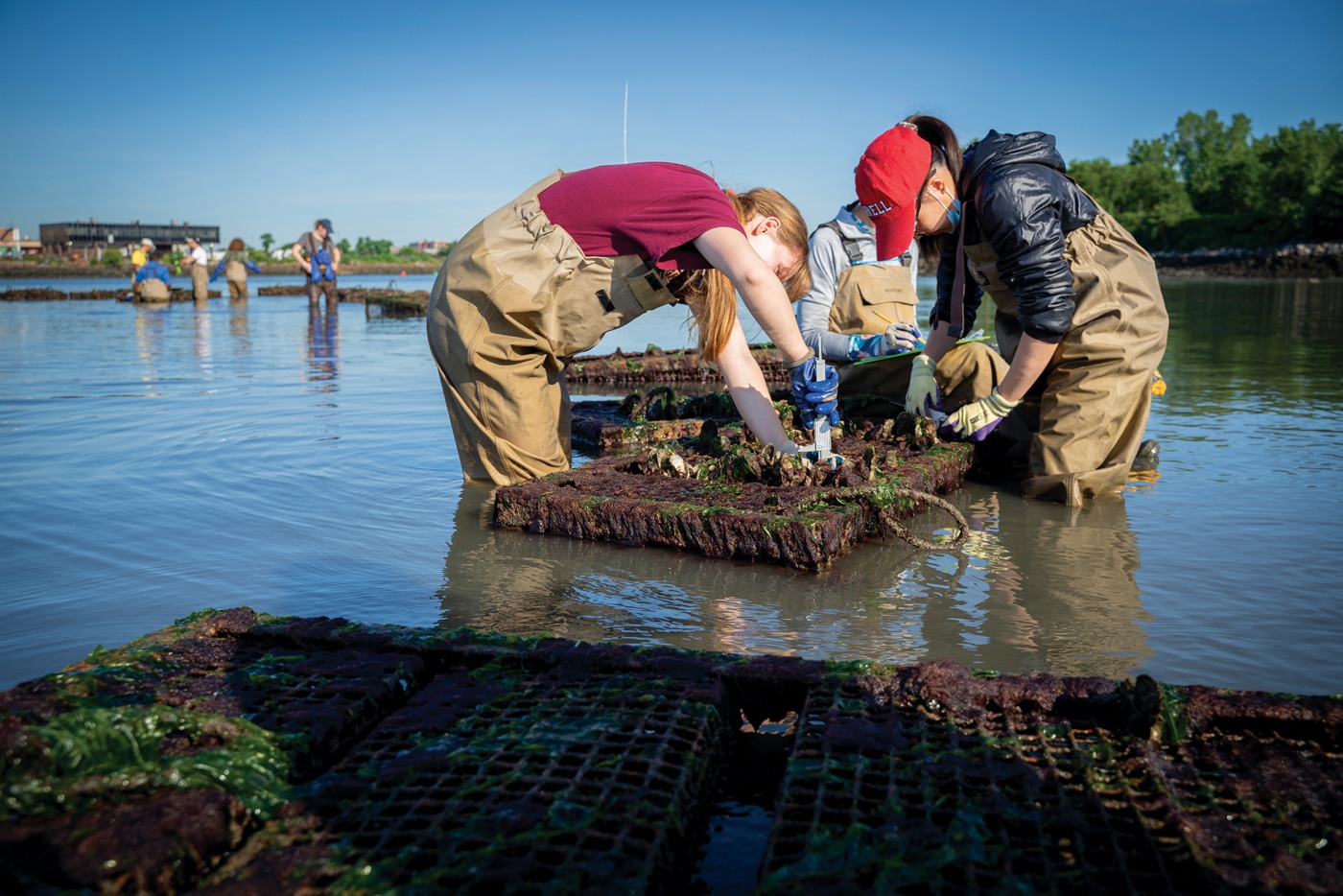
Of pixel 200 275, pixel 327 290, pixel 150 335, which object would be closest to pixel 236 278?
pixel 200 275

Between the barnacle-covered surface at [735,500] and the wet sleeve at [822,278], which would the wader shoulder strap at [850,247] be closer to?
the wet sleeve at [822,278]

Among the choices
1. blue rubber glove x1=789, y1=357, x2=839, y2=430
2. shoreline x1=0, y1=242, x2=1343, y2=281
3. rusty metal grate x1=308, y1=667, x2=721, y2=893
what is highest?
shoreline x1=0, y1=242, x2=1343, y2=281

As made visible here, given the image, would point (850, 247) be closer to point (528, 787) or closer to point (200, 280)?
point (528, 787)

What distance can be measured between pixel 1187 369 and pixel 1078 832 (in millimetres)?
8747

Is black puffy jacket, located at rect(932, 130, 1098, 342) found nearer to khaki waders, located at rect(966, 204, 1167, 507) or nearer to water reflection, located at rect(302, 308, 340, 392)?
khaki waders, located at rect(966, 204, 1167, 507)

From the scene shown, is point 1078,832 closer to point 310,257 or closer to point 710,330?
point 710,330

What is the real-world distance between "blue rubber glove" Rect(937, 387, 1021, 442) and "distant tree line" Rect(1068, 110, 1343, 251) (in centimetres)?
5780

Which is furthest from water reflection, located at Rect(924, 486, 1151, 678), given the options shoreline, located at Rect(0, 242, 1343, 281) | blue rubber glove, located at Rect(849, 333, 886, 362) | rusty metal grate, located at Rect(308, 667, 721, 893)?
shoreline, located at Rect(0, 242, 1343, 281)

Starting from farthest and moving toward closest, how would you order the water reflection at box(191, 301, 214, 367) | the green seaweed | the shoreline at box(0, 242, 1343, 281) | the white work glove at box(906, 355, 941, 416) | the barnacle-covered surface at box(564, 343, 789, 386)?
the shoreline at box(0, 242, 1343, 281)
the water reflection at box(191, 301, 214, 367)
the barnacle-covered surface at box(564, 343, 789, 386)
the white work glove at box(906, 355, 941, 416)
the green seaweed

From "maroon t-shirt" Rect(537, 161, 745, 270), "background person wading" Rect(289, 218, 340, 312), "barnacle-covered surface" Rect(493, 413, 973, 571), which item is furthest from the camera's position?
"background person wading" Rect(289, 218, 340, 312)

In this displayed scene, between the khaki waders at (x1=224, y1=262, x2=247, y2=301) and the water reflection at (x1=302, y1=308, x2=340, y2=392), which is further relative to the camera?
the khaki waders at (x1=224, y1=262, x2=247, y2=301)

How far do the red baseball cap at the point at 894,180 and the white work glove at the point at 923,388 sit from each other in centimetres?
108

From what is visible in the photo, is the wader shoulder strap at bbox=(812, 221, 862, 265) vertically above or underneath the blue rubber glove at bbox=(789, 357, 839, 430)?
above

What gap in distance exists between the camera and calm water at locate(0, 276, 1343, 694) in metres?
2.69
